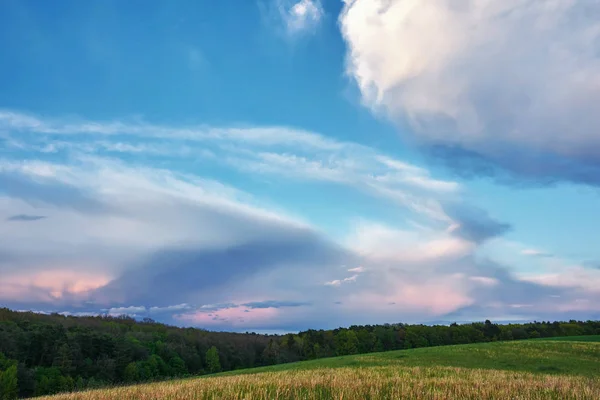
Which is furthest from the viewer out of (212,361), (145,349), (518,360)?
(212,361)

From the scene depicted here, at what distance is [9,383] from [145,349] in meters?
45.9

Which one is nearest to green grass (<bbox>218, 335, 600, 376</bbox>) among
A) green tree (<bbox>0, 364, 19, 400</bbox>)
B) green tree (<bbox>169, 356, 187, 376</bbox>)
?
green tree (<bbox>0, 364, 19, 400</bbox>)

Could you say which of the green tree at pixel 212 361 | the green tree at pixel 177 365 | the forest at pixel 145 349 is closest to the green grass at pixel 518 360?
the forest at pixel 145 349

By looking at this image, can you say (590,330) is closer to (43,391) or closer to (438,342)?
(438,342)

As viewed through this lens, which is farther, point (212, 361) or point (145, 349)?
point (212, 361)

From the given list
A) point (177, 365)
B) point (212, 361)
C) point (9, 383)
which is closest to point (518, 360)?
point (9, 383)

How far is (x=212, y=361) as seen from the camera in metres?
132

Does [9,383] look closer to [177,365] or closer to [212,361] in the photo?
[177,365]

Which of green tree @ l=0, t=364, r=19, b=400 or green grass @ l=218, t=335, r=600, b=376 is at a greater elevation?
green grass @ l=218, t=335, r=600, b=376

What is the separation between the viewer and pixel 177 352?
127m

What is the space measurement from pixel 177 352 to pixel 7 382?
58877 millimetres

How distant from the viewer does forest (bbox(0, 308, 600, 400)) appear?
83812mm

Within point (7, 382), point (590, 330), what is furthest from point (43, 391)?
point (590, 330)

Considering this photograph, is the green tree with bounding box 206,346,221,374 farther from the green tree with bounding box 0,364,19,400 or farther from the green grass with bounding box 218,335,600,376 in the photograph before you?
the green grass with bounding box 218,335,600,376
